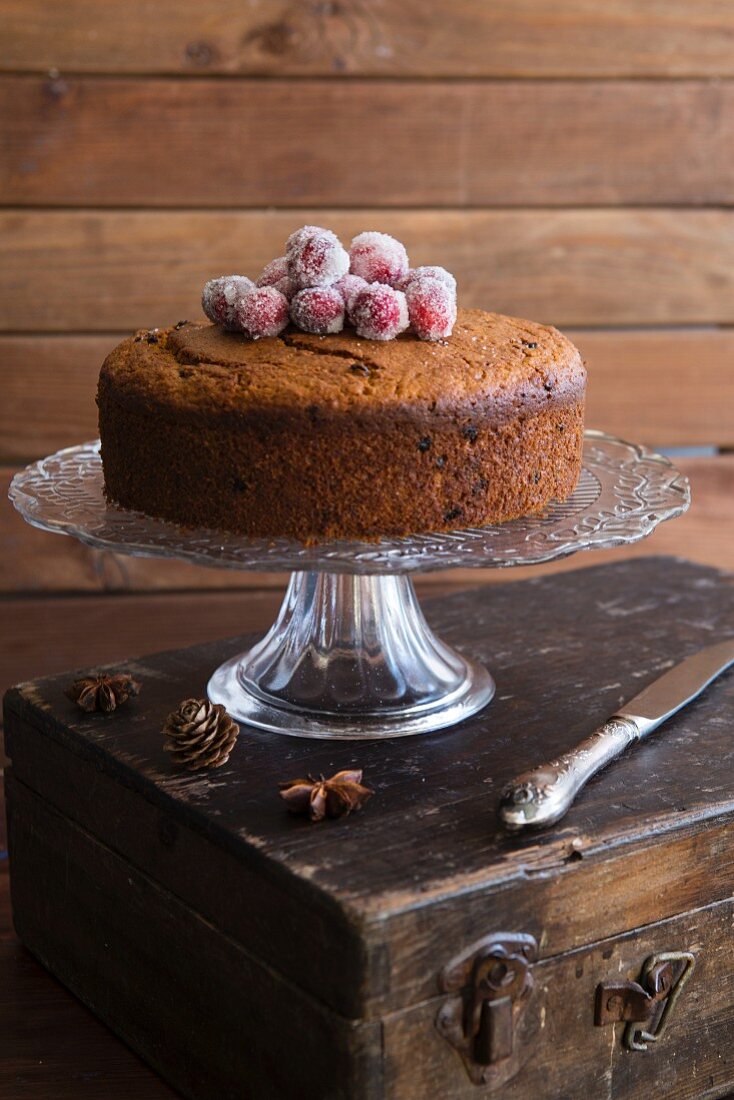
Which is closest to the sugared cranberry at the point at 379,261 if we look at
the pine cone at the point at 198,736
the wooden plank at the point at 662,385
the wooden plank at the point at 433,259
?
the pine cone at the point at 198,736

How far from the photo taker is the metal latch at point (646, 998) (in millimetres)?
795

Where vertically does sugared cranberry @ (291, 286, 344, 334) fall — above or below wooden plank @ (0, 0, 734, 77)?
below

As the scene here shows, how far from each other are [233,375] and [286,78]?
33.3 inches

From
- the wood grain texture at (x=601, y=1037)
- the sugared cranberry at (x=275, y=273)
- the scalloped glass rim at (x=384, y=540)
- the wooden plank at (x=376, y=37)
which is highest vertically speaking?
the wooden plank at (x=376, y=37)

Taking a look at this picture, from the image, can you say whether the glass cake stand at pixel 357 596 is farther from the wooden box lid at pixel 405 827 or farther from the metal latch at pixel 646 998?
the metal latch at pixel 646 998

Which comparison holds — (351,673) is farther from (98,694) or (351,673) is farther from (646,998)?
(646,998)

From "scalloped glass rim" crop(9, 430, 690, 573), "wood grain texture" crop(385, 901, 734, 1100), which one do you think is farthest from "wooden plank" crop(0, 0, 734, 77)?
"wood grain texture" crop(385, 901, 734, 1100)

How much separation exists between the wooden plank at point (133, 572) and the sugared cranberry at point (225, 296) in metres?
0.78

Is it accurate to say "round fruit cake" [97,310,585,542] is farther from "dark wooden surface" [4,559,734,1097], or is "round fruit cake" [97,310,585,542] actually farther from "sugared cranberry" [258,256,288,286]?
"dark wooden surface" [4,559,734,1097]

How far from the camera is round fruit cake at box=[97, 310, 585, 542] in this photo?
844 mm

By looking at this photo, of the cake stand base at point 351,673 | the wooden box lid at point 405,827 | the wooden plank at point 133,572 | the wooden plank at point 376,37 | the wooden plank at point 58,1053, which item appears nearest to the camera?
the wooden box lid at point 405,827

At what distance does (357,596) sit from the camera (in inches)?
38.5

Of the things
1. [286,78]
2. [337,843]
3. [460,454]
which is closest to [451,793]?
[337,843]

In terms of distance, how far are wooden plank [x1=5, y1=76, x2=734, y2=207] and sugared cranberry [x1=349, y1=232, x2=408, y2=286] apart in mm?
734
